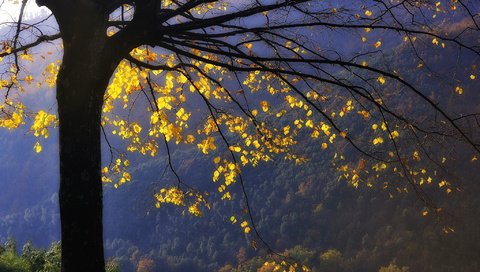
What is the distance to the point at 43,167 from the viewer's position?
102 metres

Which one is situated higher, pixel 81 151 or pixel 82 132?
pixel 82 132

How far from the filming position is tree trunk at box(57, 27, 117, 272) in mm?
3461

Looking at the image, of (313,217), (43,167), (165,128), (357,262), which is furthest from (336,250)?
(43,167)

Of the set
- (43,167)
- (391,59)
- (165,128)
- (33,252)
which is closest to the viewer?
(165,128)

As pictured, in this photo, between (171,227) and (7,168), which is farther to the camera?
(7,168)

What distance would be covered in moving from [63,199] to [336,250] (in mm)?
50706

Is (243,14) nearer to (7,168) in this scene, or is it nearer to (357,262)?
(357,262)

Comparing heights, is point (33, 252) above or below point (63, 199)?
above

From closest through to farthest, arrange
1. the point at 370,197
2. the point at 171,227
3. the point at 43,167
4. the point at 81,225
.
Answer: the point at 81,225 → the point at 370,197 → the point at 171,227 → the point at 43,167

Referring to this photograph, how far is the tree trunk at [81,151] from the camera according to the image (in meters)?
3.46

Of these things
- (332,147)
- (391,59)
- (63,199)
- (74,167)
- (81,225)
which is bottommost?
(81,225)

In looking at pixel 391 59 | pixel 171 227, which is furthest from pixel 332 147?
pixel 171 227

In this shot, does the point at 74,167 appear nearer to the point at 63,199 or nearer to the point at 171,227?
the point at 63,199

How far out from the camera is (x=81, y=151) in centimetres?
356
